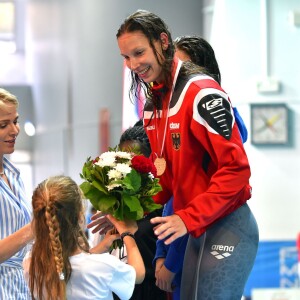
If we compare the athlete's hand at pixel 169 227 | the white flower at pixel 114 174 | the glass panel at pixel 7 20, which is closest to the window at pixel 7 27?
the glass panel at pixel 7 20

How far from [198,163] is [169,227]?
282 millimetres

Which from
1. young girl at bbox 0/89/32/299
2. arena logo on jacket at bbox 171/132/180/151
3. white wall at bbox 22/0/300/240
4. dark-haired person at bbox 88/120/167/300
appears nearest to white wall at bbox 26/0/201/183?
white wall at bbox 22/0/300/240

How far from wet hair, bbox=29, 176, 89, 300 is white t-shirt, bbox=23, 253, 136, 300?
3 centimetres

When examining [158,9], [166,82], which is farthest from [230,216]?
[158,9]

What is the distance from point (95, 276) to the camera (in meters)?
2.73

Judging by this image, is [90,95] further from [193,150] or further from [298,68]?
[193,150]

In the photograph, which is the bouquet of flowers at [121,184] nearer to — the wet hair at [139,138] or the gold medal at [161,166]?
the gold medal at [161,166]

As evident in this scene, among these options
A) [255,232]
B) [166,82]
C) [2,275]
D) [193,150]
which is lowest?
[2,275]

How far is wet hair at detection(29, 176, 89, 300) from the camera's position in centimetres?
268

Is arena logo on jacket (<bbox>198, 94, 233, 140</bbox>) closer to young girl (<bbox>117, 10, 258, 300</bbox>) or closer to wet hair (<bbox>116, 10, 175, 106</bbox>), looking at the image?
young girl (<bbox>117, 10, 258, 300</bbox>)

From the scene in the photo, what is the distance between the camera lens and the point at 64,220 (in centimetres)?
272

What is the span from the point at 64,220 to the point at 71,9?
9115 mm

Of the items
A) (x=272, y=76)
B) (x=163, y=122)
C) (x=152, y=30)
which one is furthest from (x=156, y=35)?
(x=272, y=76)

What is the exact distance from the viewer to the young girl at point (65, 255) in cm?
269
